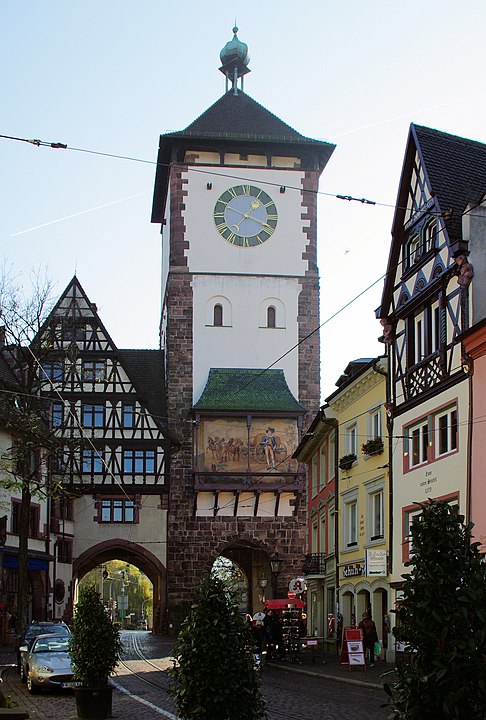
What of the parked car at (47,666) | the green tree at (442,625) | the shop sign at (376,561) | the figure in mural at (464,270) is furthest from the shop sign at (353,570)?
the green tree at (442,625)

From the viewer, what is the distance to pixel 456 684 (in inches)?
284

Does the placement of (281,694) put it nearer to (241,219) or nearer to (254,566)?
(241,219)

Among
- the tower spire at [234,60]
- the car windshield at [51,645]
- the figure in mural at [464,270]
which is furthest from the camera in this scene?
the tower spire at [234,60]

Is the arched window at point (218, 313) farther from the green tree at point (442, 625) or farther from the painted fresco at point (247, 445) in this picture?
the green tree at point (442, 625)

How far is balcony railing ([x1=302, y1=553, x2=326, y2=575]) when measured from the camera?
39.8 meters

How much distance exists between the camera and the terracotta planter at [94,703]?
17.4 meters

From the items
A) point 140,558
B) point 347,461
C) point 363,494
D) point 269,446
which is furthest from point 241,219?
point 363,494

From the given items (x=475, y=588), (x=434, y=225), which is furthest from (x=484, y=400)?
(x=475, y=588)

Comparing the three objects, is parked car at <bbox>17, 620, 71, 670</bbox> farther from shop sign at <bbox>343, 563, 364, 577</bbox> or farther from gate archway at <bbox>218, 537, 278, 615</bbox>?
gate archway at <bbox>218, 537, 278, 615</bbox>

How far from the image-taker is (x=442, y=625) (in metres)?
7.41

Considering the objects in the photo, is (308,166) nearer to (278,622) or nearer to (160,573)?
(160,573)

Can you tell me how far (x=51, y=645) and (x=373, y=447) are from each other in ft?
36.8

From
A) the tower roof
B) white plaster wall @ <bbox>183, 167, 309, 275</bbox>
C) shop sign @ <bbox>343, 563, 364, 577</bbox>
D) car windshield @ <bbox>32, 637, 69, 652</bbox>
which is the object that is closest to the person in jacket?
shop sign @ <bbox>343, 563, 364, 577</bbox>

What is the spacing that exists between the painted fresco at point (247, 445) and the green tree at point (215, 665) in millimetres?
43217
